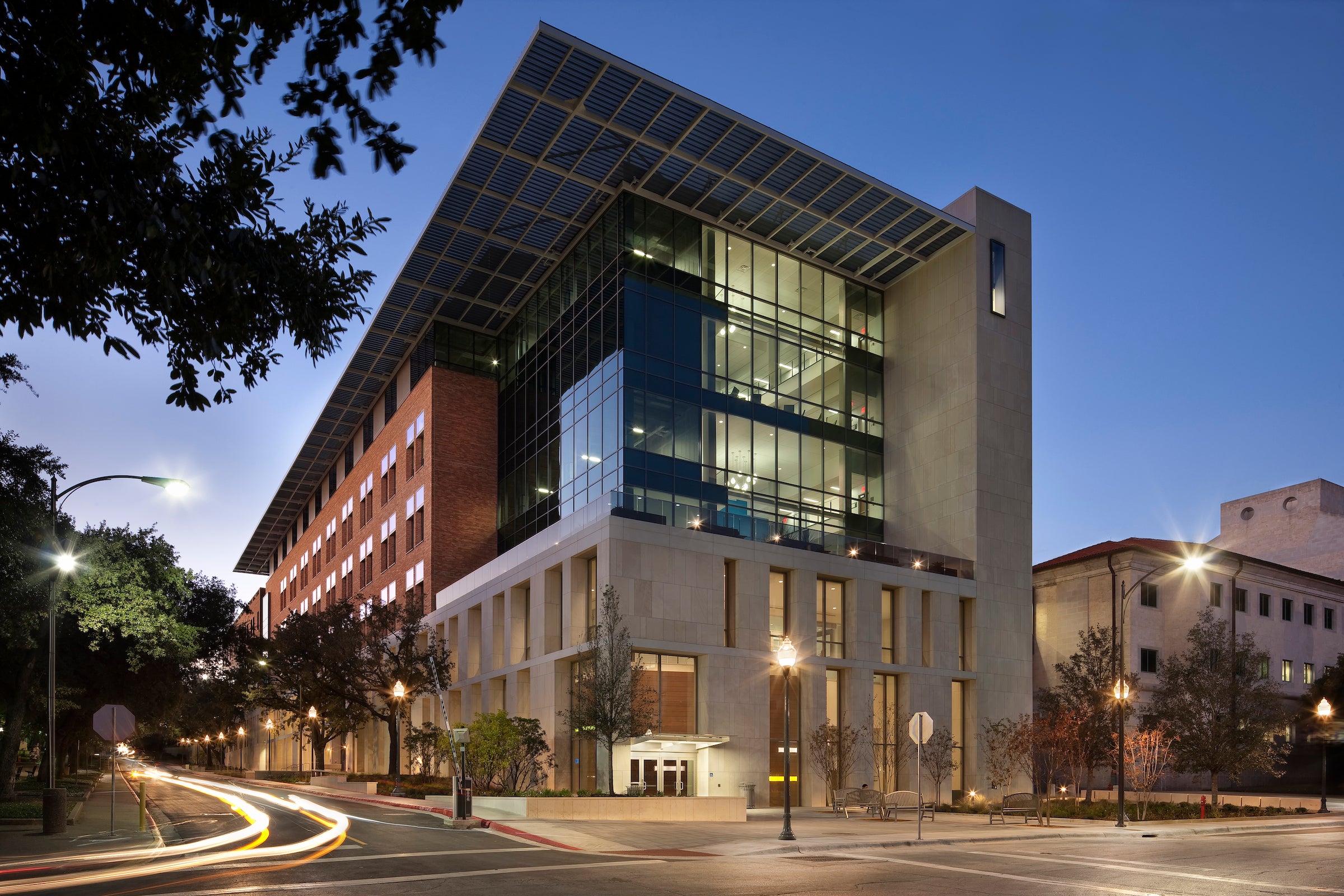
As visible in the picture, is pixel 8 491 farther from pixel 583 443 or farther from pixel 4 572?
pixel 583 443

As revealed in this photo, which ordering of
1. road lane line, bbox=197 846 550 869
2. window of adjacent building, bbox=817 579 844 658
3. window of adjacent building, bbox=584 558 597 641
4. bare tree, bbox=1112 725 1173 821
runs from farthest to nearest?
window of adjacent building, bbox=817 579 844 658
window of adjacent building, bbox=584 558 597 641
bare tree, bbox=1112 725 1173 821
road lane line, bbox=197 846 550 869

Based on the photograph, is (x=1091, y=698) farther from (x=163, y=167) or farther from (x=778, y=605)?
(x=163, y=167)

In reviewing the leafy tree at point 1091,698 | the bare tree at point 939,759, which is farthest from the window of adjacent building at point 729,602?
the leafy tree at point 1091,698

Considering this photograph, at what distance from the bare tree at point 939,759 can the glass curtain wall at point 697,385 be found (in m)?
9.82

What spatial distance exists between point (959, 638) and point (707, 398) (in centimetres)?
1589

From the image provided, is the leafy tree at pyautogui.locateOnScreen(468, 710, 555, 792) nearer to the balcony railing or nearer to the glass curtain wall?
→ the balcony railing

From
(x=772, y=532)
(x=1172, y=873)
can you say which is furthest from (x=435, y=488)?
(x=1172, y=873)

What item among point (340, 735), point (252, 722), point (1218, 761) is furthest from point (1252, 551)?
point (252, 722)

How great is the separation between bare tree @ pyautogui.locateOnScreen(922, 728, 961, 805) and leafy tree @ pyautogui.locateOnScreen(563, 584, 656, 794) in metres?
12.8

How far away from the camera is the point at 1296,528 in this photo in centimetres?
7775

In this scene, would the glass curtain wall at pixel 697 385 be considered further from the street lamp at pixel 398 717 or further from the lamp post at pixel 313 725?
the lamp post at pixel 313 725

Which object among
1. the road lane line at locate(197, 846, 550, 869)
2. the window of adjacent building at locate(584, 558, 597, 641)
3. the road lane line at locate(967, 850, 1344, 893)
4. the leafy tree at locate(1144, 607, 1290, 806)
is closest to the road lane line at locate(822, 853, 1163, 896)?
the road lane line at locate(967, 850, 1344, 893)

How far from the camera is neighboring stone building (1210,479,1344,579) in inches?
2948

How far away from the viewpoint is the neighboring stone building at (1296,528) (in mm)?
74875
